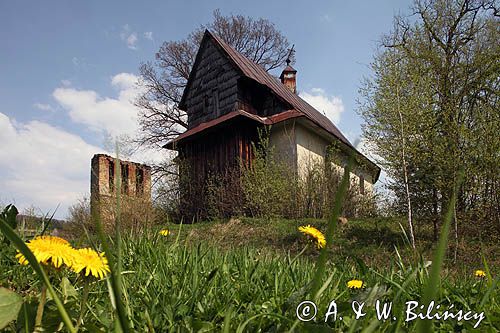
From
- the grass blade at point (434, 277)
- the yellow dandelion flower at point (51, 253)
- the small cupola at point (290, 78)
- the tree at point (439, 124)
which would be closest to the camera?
the grass blade at point (434, 277)

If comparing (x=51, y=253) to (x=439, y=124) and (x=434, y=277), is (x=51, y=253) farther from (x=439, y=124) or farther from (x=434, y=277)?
(x=439, y=124)

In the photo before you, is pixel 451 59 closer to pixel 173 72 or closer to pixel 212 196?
pixel 212 196

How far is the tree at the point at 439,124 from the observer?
815 cm

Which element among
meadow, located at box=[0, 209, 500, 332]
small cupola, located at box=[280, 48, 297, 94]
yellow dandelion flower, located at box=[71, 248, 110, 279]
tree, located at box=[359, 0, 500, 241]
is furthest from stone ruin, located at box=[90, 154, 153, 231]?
small cupola, located at box=[280, 48, 297, 94]

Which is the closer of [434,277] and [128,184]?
[434,277]

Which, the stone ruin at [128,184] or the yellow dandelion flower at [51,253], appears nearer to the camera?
the yellow dandelion flower at [51,253]

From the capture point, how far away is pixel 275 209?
12.3 m

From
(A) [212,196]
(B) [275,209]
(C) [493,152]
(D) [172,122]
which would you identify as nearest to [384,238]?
(C) [493,152]

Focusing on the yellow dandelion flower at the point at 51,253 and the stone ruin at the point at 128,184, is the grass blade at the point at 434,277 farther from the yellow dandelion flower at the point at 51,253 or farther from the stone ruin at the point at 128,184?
the stone ruin at the point at 128,184

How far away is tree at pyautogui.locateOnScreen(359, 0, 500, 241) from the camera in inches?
321

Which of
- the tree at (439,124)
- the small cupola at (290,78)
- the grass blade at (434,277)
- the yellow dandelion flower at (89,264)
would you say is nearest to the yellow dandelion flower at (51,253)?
the yellow dandelion flower at (89,264)

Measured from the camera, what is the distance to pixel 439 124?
9094 millimetres

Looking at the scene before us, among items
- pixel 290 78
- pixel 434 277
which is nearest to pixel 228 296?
pixel 434 277

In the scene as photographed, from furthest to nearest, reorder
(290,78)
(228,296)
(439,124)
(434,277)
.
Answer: (290,78)
(439,124)
(228,296)
(434,277)
